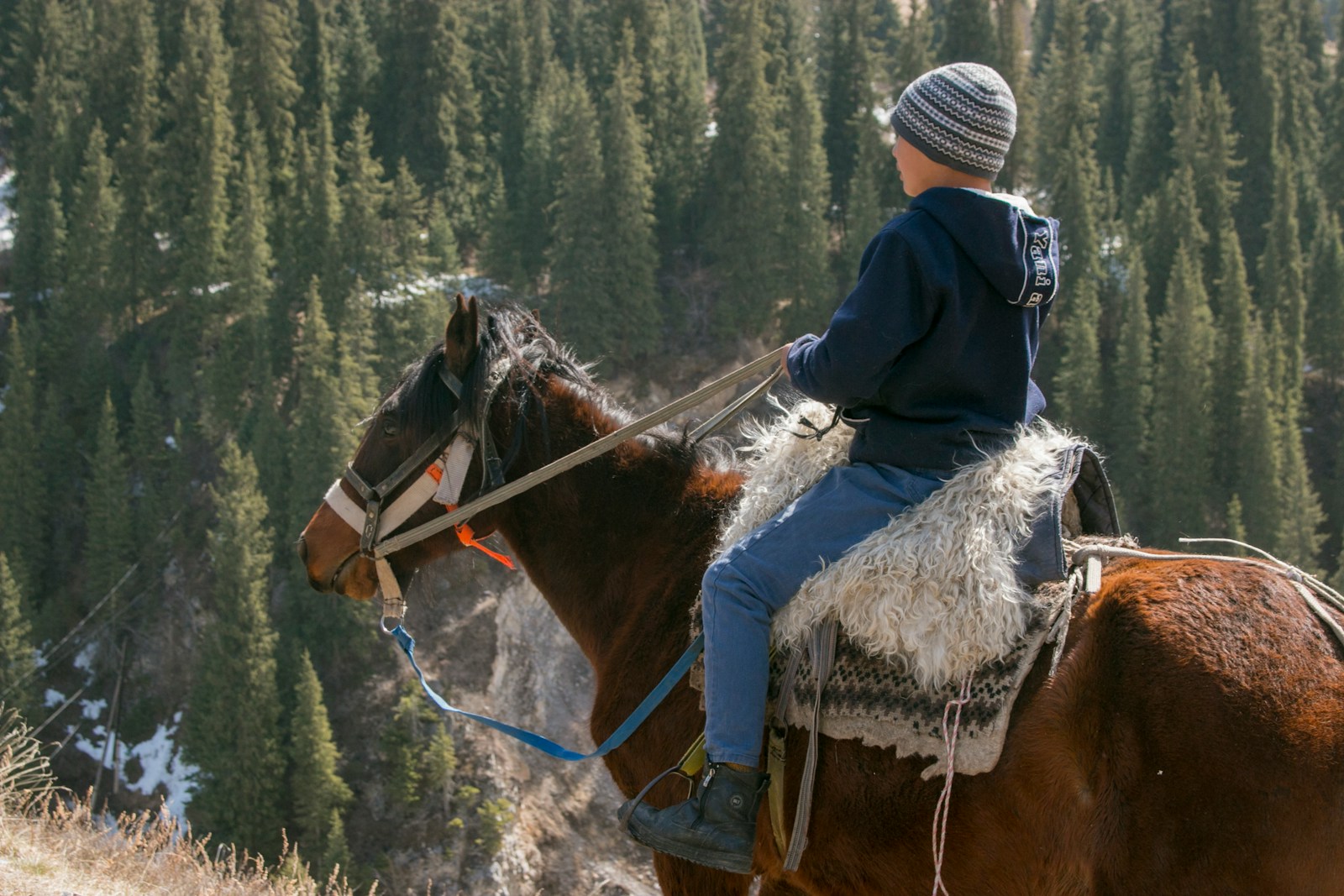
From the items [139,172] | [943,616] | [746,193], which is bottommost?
[746,193]

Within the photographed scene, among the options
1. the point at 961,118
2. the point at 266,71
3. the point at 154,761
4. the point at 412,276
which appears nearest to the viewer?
the point at 961,118

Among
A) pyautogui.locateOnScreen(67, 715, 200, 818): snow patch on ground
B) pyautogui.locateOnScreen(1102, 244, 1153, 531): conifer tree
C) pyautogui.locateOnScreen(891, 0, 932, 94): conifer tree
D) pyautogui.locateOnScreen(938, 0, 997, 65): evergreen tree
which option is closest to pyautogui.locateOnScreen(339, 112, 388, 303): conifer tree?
pyautogui.locateOnScreen(67, 715, 200, 818): snow patch on ground

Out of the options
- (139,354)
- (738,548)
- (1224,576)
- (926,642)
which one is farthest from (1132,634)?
(139,354)

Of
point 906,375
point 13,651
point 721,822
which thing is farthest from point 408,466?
point 13,651

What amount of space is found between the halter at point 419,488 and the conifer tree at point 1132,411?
111 feet

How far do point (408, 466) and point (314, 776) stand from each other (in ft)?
88.0

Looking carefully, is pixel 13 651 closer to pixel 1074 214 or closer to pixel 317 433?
pixel 317 433

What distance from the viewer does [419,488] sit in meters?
3.91

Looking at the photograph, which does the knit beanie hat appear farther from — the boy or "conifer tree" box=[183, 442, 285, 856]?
"conifer tree" box=[183, 442, 285, 856]

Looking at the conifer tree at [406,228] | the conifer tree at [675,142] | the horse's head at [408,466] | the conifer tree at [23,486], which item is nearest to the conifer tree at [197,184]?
the conifer tree at [23,486]

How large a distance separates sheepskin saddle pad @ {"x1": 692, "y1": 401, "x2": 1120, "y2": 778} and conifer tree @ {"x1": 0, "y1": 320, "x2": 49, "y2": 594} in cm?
3912

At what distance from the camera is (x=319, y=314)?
32469 millimetres

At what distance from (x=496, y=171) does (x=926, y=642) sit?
42849 millimetres

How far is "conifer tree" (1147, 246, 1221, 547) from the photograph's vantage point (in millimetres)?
33562
